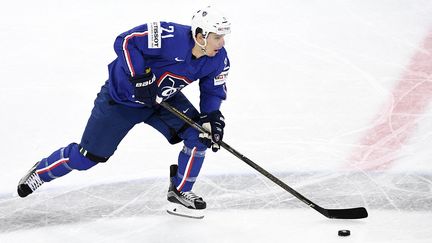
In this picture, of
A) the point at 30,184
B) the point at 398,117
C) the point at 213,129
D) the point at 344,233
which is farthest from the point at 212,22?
the point at 398,117

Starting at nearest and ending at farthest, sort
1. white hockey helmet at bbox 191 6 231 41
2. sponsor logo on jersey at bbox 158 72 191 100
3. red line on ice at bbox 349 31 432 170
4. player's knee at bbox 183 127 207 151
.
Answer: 1. white hockey helmet at bbox 191 6 231 41
2. sponsor logo on jersey at bbox 158 72 191 100
3. player's knee at bbox 183 127 207 151
4. red line on ice at bbox 349 31 432 170

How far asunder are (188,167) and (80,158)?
21.0 inches

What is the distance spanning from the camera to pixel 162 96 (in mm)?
4156

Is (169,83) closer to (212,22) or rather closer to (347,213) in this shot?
(212,22)

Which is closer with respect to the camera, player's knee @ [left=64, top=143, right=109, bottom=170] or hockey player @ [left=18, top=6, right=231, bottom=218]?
hockey player @ [left=18, top=6, right=231, bottom=218]

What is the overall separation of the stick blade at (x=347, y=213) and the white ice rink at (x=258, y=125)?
0.03 meters

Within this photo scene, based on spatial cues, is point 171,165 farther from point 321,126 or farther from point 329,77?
point 329,77

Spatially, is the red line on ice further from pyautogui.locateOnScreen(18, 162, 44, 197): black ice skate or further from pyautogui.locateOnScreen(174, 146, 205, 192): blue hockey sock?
pyautogui.locateOnScreen(18, 162, 44, 197): black ice skate

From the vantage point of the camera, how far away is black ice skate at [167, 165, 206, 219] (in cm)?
425

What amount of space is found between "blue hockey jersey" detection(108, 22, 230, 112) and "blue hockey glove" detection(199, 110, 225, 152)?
2.4 inches

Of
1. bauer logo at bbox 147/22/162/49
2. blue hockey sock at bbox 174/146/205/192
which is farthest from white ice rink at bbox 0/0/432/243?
bauer logo at bbox 147/22/162/49

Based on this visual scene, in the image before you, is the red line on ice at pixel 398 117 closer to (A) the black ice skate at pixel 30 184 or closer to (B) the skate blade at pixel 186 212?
(B) the skate blade at pixel 186 212

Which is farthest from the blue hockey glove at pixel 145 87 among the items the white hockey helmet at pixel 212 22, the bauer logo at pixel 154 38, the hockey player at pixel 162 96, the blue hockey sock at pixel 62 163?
the blue hockey sock at pixel 62 163

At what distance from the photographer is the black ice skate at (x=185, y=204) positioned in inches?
167
